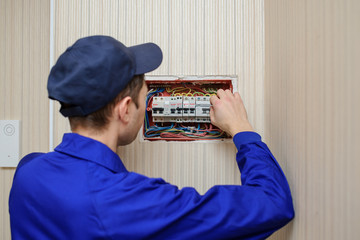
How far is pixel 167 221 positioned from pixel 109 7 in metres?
1.01

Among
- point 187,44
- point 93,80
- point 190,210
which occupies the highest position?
point 187,44

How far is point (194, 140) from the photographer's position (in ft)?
3.49

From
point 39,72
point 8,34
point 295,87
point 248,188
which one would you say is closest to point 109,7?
point 39,72

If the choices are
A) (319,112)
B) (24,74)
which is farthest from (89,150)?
(24,74)

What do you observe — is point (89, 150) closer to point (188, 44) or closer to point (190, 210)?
point (190, 210)

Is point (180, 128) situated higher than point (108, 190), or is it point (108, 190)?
point (180, 128)

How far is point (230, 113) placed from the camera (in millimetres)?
914

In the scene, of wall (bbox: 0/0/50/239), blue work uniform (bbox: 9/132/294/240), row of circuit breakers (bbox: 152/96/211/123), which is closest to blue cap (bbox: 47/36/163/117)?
blue work uniform (bbox: 9/132/294/240)

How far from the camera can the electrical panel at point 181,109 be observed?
3.40 feet

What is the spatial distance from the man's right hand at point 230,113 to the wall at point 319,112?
15 cm

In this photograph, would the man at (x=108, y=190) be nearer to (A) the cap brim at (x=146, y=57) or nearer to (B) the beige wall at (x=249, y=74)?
(A) the cap brim at (x=146, y=57)

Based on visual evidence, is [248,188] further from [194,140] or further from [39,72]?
[39,72]

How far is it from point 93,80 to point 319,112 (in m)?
0.65

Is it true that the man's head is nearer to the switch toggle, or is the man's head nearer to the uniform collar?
the uniform collar
